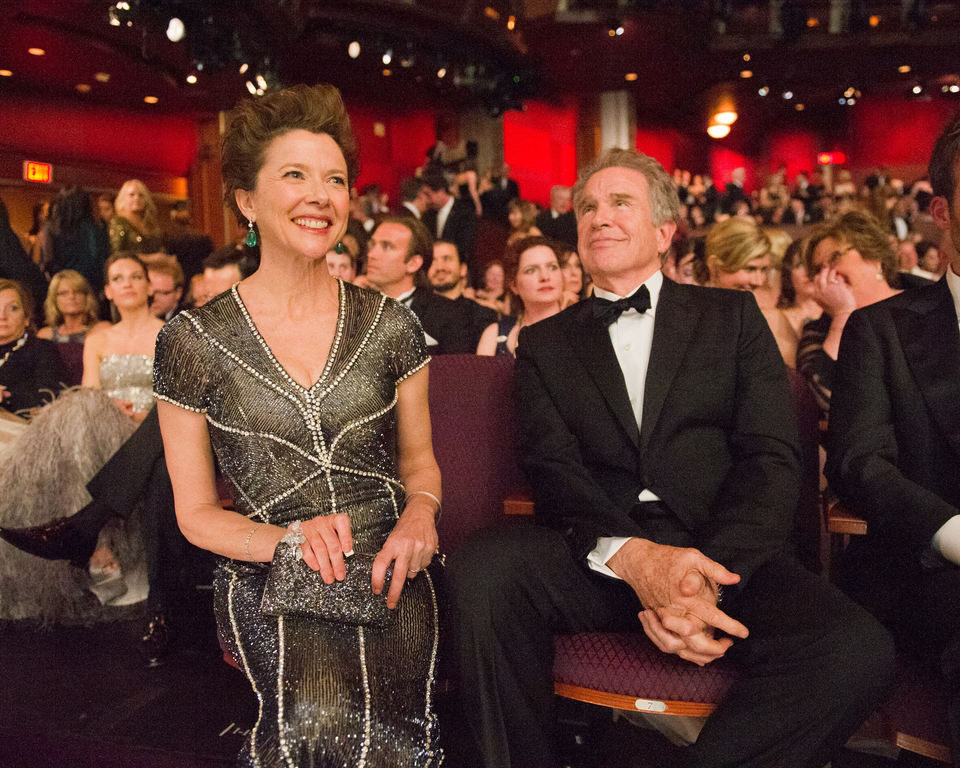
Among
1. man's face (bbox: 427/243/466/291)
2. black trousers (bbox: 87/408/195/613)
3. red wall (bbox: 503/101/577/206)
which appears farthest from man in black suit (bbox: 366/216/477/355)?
red wall (bbox: 503/101/577/206)

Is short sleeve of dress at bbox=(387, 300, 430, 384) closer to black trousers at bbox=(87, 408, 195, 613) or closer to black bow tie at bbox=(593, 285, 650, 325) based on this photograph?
black bow tie at bbox=(593, 285, 650, 325)

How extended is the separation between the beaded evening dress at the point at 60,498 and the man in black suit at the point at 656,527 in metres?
1.77

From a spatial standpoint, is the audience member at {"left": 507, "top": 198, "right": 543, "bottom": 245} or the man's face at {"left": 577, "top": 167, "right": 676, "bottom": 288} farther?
the audience member at {"left": 507, "top": 198, "right": 543, "bottom": 245}

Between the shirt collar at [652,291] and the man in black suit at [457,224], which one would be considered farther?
the man in black suit at [457,224]

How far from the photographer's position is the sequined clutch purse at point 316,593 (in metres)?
1.42

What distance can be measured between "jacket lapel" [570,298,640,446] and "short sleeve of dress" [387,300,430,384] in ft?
1.49

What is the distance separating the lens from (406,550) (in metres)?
1.47

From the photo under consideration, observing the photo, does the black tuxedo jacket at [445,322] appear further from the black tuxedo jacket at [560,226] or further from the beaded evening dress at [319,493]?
the black tuxedo jacket at [560,226]

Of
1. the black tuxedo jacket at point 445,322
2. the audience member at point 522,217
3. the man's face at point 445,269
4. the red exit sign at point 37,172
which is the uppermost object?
the red exit sign at point 37,172

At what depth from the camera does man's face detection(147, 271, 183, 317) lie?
4.29 meters

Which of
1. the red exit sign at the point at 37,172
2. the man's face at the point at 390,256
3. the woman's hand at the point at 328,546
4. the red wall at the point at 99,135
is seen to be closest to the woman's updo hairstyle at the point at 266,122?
the woman's hand at the point at 328,546

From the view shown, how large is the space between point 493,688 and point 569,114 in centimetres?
1428

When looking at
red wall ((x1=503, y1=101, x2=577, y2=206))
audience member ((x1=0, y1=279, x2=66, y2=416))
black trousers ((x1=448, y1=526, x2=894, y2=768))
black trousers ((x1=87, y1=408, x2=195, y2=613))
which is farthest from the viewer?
red wall ((x1=503, y1=101, x2=577, y2=206))

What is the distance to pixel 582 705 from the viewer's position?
7.63 feet
